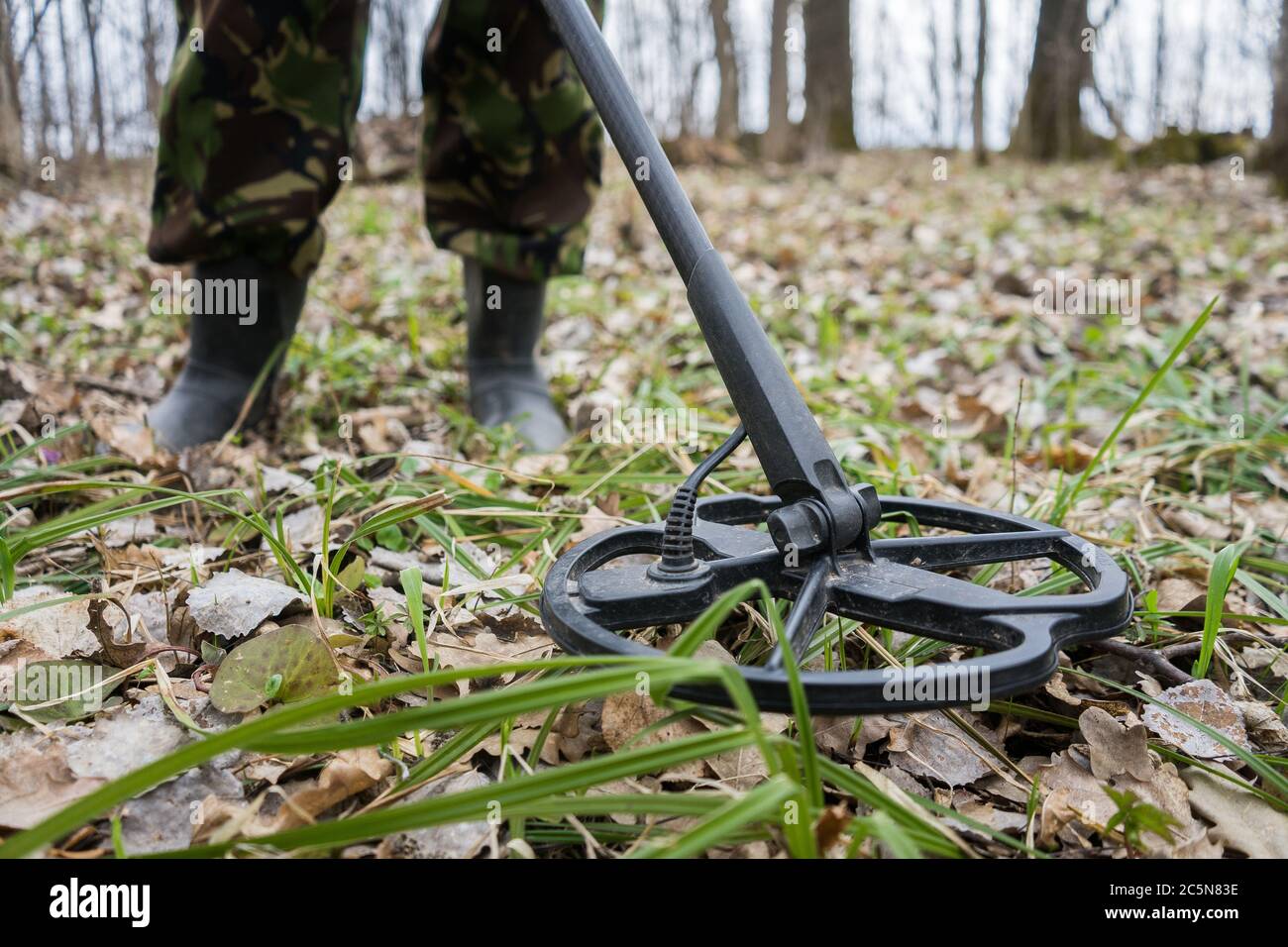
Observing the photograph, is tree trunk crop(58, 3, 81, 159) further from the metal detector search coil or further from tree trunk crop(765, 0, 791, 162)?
the metal detector search coil

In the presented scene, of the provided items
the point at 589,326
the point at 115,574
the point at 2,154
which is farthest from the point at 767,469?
the point at 2,154

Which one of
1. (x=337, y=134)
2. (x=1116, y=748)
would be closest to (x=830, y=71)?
(x=337, y=134)

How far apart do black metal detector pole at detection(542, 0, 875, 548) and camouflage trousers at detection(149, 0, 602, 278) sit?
0.78 m

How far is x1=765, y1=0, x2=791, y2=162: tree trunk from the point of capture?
9.95 metres

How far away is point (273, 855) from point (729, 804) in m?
0.41

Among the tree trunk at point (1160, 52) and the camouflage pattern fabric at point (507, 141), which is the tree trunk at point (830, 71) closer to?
the camouflage pattern fabric at point (507, 141)

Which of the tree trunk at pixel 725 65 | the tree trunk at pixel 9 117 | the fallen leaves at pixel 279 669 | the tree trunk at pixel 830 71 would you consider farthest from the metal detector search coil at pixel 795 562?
the tree trunk at pixel 725 65

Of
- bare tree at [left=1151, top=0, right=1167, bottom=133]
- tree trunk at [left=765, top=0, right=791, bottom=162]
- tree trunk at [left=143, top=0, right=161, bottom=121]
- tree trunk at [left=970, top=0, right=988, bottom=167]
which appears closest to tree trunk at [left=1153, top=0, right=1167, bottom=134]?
bare tree at [left=1151, top=0, right=1167, bottom=133]

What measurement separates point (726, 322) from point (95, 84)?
699 centimetres

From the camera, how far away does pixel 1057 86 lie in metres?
9.90

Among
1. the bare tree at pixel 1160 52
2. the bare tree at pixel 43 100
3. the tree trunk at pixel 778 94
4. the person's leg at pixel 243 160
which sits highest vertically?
the bare tree at pixel 1160 52

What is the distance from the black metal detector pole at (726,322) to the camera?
1077 mm
